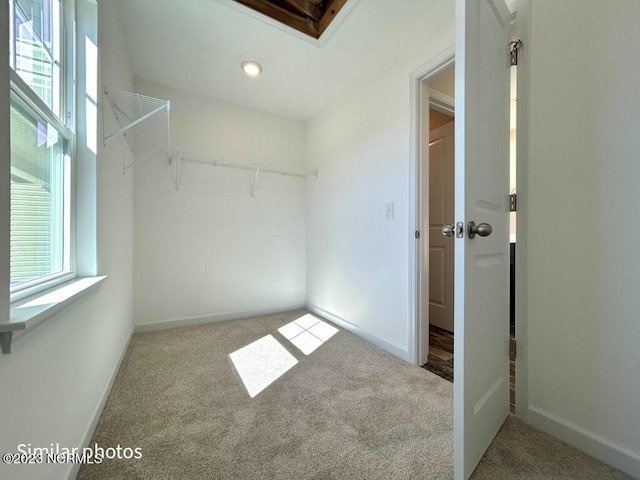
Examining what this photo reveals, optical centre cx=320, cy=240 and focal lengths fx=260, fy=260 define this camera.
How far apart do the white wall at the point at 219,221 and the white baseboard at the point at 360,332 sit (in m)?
0.39

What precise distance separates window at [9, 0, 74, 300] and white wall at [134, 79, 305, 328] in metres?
1.38

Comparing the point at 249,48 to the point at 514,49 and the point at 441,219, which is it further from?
the point at 441,219

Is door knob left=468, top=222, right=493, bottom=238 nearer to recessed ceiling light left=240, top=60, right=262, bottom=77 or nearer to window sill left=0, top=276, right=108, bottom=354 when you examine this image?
window sill left=0, top=276, right=108, bottom=354

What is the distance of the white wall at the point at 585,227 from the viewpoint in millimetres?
969

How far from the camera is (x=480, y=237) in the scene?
1014mm

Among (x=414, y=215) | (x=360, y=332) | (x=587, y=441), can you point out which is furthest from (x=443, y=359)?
(x=414, y=215)

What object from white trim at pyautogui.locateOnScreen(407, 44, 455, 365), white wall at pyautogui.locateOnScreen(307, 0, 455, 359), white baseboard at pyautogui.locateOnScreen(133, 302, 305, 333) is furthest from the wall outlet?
white baseboard at pyautogui.locateOnScreen(133, 302, 305, 333)

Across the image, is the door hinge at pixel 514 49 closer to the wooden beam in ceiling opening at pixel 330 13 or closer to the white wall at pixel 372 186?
the white wall at pixel 372 186

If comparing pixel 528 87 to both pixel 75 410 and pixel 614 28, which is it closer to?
pixel 614 28

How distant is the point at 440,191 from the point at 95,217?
2.75m

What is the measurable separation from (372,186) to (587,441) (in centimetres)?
185

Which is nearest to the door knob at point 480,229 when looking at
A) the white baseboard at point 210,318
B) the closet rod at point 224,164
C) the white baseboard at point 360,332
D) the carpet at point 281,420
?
the carpet at point 281,420

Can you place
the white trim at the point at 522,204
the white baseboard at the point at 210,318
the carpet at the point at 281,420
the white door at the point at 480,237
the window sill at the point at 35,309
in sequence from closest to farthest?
the window sill at the point at 35,309 → the white door at the point at 480,237 → the carpet at the point at 281,420 → the white trim at the point at 522,204 → the white baseboard at the point at 210,318

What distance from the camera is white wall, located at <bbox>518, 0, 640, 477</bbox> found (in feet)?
3.18
